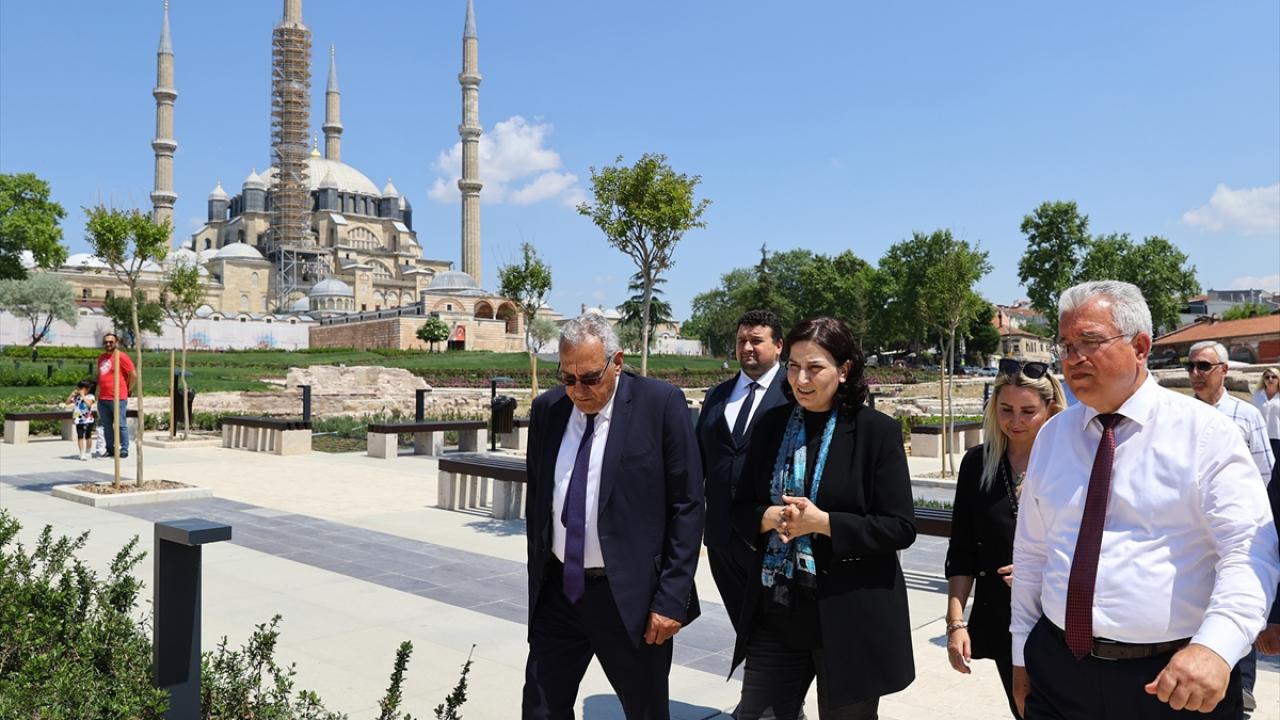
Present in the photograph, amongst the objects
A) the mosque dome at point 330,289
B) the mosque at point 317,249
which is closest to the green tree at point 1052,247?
the mosque at point 317,249

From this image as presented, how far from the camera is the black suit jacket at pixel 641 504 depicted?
2.78 m

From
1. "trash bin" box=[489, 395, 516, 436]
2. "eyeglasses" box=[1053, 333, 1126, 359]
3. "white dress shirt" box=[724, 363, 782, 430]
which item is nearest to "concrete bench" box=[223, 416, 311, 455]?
"trash bin" box=[489, 395, 516, 436]

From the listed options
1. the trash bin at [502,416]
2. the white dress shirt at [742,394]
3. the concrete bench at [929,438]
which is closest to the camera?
the white dress shirt at [742,394]

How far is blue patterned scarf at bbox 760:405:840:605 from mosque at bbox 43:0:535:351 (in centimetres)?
6210

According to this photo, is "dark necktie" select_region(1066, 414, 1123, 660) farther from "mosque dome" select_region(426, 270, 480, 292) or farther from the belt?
"mosque dome" select_region(426, 270, 480, 292)

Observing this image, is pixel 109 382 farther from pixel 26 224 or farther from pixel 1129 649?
pixel 26 224

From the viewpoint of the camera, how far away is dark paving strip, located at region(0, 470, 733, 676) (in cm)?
510

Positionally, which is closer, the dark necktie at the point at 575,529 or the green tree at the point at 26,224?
the dark necktie at the point at 575,529

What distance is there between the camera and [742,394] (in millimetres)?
4109

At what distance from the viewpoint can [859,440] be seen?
2.72 metres

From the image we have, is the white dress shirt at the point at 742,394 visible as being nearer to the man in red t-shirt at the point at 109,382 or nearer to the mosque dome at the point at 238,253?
the man in red t-shirt at the point at 109,382

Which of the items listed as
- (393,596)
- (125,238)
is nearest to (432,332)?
(125,238)

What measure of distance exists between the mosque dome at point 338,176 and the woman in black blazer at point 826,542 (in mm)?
91828

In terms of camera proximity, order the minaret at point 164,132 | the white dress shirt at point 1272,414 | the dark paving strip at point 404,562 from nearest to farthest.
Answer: the dark paving strip at point 404,562 → the white dress shirt at point 1272,414 → the minaret at point 164,132
